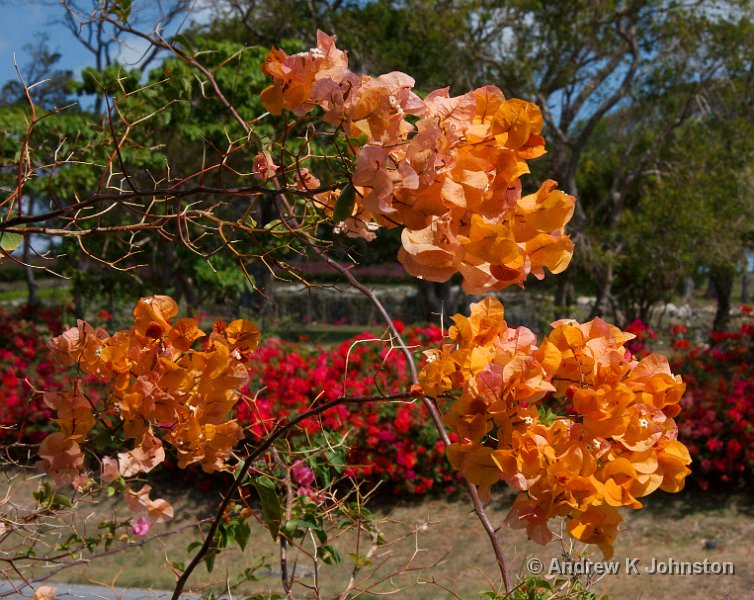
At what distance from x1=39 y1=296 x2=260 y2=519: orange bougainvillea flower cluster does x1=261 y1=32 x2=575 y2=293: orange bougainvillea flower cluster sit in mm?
303

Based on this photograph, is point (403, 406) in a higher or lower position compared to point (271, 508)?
lower

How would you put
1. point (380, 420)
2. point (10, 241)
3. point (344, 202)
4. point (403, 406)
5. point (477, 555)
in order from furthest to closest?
point (380, 420) < point (403, 406) < point (477, 555) < point (10, 241) < point (344, 202)

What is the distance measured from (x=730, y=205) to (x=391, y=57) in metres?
4.67

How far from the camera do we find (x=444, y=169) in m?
0.55

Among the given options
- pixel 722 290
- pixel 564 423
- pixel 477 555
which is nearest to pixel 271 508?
pixel 564 423

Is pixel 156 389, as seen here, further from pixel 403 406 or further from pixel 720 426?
pixel 720 426

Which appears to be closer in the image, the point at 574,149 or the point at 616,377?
the point at 616,377

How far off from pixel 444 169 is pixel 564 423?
0.73ft

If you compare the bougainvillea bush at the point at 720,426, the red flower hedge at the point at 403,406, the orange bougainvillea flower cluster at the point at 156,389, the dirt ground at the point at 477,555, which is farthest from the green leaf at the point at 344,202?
the bougainvillea bush at the point at 720,426

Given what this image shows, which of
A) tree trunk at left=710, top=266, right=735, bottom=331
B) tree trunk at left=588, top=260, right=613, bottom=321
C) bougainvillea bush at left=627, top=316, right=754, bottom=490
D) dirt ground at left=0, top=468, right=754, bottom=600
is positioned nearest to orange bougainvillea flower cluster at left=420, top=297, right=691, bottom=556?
dirt ground at left=0, top=468, right=754, bottom=600

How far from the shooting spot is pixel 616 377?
620 mm

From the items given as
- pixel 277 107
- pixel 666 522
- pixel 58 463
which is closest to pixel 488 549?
pixel 666 522

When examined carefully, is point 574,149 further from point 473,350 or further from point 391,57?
point 473,350

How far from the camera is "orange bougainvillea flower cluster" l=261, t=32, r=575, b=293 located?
53 centimetres
